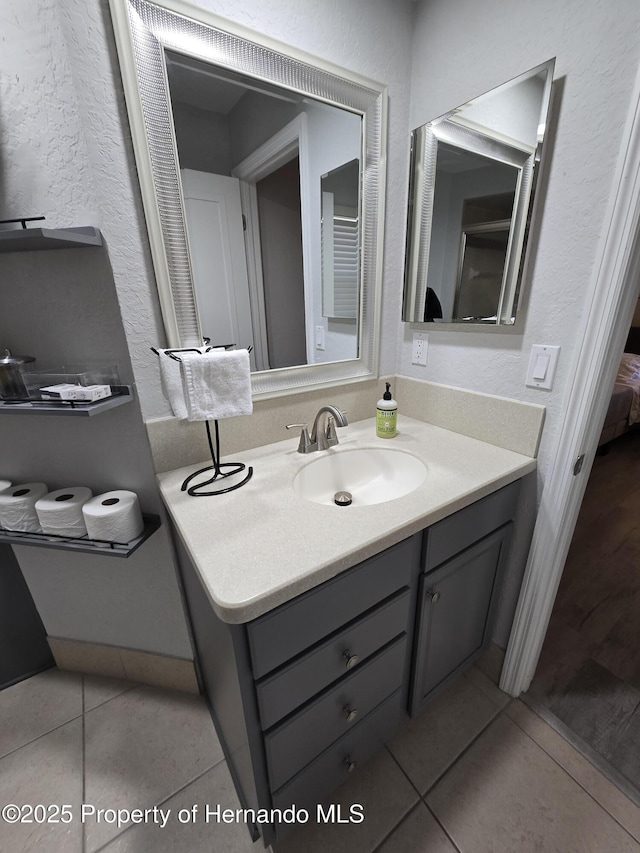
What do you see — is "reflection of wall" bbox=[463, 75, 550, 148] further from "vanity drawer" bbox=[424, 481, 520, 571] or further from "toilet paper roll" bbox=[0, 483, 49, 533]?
"toilet paper roll" bbox=[0, 483, 49, 533]

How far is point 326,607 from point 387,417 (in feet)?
2.16

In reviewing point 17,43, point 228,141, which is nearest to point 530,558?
point 228,141

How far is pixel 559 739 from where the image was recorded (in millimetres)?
1120

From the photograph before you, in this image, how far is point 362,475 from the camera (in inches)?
45.8

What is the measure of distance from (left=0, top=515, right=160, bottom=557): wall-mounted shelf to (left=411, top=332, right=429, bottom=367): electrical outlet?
1040 millimetres

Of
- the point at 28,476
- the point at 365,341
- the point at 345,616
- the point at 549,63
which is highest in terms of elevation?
the point at 549,63

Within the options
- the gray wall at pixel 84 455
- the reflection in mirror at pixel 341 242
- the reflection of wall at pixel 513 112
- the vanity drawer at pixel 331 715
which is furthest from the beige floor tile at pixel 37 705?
the reflection of wall at pixel 513 112

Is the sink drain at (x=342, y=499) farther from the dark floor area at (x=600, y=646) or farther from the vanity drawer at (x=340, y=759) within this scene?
the dark floor area at (x=600, y=646)

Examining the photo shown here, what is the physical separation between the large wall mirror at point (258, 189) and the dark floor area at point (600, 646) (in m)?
1.34

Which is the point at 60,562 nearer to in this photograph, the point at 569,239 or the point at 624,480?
the point at 569,239

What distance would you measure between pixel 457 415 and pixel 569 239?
0.57 meters

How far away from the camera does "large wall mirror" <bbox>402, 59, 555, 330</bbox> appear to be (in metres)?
0.89

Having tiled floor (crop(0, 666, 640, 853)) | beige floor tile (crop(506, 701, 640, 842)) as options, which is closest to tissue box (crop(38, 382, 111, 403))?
tiled floor (crop(0, 666, 640, 853))

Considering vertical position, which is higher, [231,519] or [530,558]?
[231,519]
